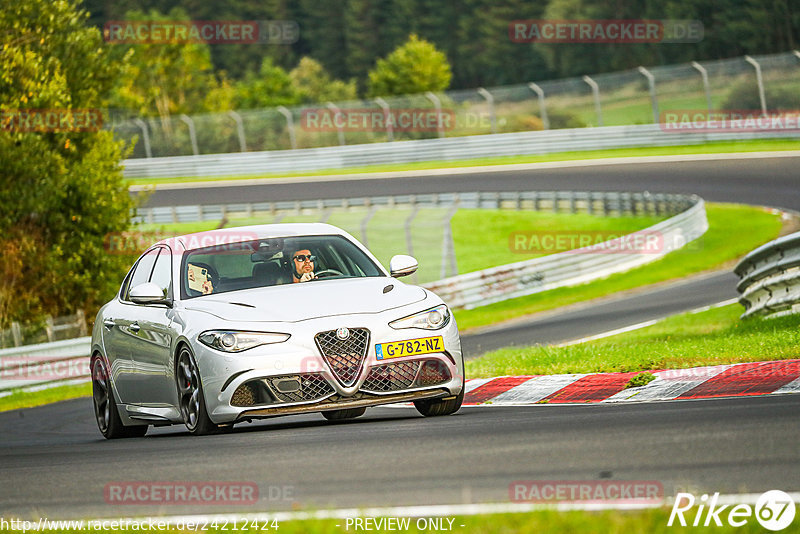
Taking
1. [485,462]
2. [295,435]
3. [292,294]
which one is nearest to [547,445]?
[485,462]

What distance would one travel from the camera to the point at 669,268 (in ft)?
89.8

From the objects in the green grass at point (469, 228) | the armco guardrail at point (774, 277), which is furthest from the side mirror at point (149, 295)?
the green grass at point (469, 228)

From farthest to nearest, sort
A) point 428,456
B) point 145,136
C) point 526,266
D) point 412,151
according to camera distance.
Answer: point 145,136
point 412,151
point 526,266
point 428,456

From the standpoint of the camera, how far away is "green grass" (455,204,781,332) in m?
25.1

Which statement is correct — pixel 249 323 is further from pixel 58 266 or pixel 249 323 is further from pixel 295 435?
pixel 58 266

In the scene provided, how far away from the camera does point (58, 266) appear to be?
86.1 ft

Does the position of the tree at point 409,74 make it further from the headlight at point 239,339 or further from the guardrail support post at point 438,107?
the headlight at point 239,339

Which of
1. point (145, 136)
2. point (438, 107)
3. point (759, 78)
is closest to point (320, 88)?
point (145, 136)

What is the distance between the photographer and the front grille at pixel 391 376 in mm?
8711

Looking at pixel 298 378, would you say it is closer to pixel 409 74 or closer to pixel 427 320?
pixel 427 320

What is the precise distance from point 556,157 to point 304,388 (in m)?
40.6

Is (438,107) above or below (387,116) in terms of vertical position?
above


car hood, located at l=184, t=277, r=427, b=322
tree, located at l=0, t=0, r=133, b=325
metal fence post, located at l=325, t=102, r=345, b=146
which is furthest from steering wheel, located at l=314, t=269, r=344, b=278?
metal fence post, located at l=325, t=102, r=345, b=146

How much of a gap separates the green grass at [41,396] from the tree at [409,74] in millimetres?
59452
